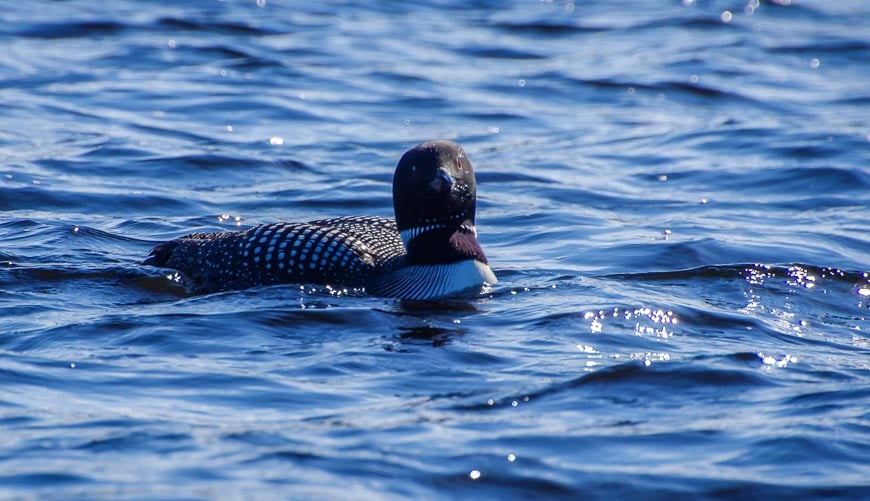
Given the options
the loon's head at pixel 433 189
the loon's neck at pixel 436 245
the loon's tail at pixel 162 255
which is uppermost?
the loon's head at pixel 433 189

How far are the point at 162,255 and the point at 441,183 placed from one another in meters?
1.40

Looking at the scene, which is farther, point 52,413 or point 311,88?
point 311,88

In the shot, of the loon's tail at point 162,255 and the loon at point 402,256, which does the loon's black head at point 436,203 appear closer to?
the loon at point 402,256

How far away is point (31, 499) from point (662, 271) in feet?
12.2

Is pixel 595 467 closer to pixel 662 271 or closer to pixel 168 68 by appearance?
pixel 662 271

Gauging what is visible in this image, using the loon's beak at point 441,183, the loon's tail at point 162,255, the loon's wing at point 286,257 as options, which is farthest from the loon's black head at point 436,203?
the loon's tail at point 162,255

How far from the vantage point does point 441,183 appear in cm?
570

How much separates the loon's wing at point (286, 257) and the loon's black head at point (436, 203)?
206mm

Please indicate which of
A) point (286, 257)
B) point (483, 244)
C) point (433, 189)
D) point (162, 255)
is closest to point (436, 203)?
point (433, 189)

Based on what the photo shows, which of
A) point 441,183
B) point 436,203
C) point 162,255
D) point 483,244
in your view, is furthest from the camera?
point 483,244

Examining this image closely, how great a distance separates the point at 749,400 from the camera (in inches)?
173

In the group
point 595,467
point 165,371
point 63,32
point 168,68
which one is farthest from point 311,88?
point 595,467

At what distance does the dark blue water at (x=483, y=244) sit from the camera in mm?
3826

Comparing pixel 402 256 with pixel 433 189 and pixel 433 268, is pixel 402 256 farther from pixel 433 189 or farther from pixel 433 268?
pixel 433 189
